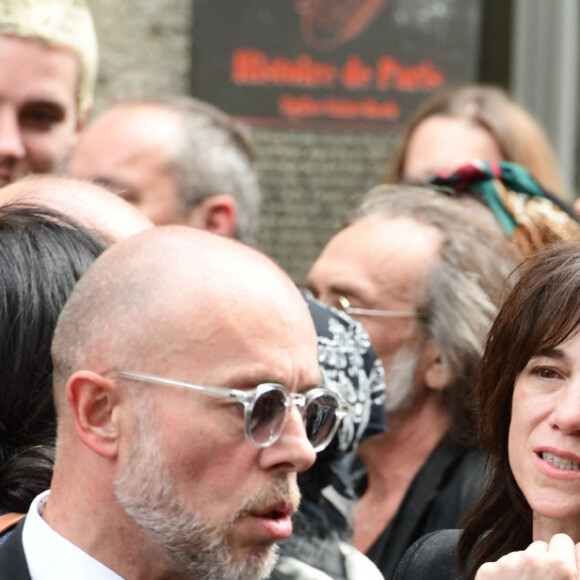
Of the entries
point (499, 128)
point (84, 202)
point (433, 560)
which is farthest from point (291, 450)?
point (499, 128)

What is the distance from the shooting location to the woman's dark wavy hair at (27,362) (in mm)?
2590

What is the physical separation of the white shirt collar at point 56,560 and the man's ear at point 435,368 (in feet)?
6.24

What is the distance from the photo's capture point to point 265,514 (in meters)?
2.30

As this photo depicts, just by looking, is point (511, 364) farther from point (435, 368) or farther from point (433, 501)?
point (435, 368)

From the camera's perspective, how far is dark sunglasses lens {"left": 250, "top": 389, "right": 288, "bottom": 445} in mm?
2236

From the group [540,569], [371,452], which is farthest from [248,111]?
[540,569]

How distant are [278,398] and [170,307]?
0.26 m

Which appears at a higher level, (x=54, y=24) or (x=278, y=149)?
(x=54, y=24)

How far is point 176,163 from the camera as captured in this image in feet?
15.5

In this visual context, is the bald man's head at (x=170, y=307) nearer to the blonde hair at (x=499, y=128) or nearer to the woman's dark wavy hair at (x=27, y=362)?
the woman's dark wavy hair at (x=27, y=362)

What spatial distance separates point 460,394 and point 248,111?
2.20 metres

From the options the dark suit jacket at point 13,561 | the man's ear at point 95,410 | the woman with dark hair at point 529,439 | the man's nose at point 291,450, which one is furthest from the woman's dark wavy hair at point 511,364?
the dark suit jacket at point 13,561

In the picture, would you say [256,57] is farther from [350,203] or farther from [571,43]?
[571,43]

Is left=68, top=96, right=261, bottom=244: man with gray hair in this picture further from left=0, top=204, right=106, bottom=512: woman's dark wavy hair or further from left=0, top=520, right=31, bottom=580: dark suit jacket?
left=0, top=520, right=31, bottom=580: dark suit jacket
